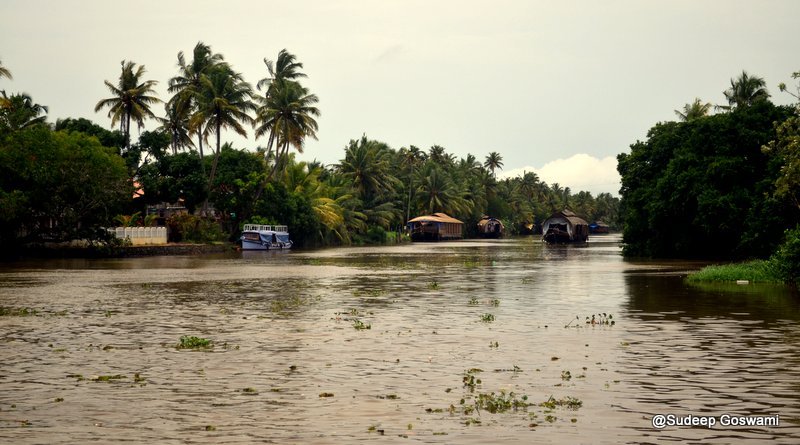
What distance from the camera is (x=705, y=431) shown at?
987cm

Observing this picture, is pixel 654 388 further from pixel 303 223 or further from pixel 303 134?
pixel 303 223

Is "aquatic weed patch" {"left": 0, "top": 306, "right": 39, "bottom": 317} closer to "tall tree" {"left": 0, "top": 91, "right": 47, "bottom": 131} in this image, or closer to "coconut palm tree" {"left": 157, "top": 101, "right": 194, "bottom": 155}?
"tall tree" {"left": 0, "top": 91, "right": 47, "bottom": 131}

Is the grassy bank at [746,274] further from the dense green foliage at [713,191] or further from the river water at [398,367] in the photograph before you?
the dense green foliage at [713,191]

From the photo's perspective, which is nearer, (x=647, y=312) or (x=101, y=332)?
(x=101, y=332)

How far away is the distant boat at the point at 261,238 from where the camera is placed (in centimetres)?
8131

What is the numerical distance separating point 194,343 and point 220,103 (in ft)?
203

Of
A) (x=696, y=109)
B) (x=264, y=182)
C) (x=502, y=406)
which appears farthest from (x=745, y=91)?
(x=502, y=406)

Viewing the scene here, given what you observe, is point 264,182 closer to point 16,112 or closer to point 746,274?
point 16,112

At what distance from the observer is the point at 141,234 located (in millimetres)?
70375

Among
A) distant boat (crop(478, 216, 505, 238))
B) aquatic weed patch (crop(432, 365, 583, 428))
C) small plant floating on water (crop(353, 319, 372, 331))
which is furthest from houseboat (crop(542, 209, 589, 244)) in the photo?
aquatic weed patch (crop(432, 365, 583, 428))

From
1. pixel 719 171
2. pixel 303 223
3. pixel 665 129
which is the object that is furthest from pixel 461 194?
pixel 719 171

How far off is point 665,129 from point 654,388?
55.9 meters

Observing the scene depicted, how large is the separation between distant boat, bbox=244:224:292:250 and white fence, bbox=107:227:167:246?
32.0ft

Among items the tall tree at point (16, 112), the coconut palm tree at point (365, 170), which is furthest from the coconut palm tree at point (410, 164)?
the tall tree at point (16, 112)
